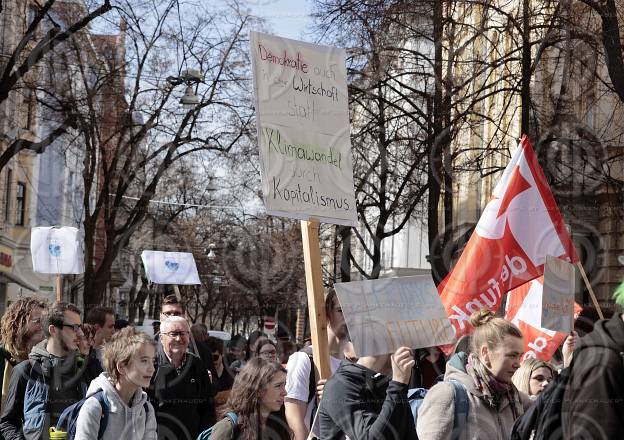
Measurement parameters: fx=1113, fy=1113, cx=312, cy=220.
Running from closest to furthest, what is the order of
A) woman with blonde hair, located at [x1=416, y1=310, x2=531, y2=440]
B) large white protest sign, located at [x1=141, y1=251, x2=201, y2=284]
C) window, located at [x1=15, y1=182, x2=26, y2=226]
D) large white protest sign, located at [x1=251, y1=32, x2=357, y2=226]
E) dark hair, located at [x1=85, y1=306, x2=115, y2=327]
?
1. woman with blonde hair, located at [x1=416, y1=310, x2=531, y2=440]
2. large white protest sign, located at [x1=251, y1=32, x2=357, y2=226]
3. dark hair, located at [x1=85, y1=306, x2=115, y2=327]
4. large white protest sign, located at [x1=141, y1=251, x2=201, y2=284]
5. window, located at [x1=15, y1=182, x2=26, y2=226]

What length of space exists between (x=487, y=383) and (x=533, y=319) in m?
4.22

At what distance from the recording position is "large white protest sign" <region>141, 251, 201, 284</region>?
1573 centimetres

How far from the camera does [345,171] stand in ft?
21.3

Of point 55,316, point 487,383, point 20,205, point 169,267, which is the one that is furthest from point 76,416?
point 20,205

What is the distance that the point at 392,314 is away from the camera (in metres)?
4.91

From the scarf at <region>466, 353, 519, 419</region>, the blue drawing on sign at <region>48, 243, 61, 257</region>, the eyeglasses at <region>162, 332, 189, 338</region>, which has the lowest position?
the scarf at <region>466, 353, 519, 419</region>

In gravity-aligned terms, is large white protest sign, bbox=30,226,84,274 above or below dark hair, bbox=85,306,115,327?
above

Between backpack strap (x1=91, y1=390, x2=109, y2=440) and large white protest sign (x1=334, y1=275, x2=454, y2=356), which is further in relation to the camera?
backpack strap (x1=91, y1=390, x2=109, y2=440)

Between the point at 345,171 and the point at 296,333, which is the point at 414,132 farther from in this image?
the point at 296,333

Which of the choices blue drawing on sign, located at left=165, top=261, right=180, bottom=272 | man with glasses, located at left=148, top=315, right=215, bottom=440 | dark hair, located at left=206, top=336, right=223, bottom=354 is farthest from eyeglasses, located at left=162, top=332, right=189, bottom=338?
blue drawing on sign, located at left=165, top=261, right=180, bottom=272

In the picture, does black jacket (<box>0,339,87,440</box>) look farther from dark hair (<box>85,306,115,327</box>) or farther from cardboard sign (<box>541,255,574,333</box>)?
cardboard sign (<box>541,255,574,333</box>)

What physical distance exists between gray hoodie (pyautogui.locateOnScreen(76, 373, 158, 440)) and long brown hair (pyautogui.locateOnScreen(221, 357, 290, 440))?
25.6 inches

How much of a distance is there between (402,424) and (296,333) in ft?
159

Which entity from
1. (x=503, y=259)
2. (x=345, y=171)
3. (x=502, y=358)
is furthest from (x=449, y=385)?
(x=503, y=259)
